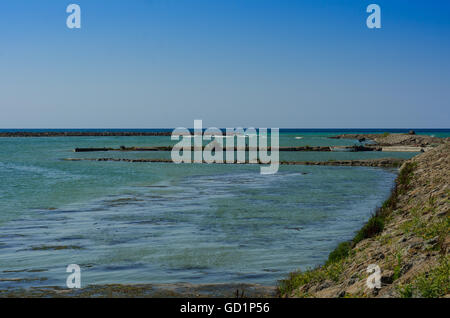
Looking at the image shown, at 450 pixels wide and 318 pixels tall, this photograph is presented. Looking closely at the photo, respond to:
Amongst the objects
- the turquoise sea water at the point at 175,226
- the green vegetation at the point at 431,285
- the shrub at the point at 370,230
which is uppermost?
the green vegetation at the point at 431,285

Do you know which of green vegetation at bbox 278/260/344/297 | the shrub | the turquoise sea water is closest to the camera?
green vegetation at bbox 278/260/344/297

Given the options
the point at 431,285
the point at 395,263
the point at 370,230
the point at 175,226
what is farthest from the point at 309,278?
the point at 175,226

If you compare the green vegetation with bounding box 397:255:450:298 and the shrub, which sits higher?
the green vegetation with bounding box 397:255:450:298

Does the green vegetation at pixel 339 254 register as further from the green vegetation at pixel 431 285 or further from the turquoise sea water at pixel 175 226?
the green vegetation at pixel 431 285

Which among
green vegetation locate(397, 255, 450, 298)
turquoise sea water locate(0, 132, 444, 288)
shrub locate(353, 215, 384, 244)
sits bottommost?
turquoise sea water locate(0, 132, 444, 288)

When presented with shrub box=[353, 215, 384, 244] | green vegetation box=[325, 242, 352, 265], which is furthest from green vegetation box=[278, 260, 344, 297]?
shrub box=[353, 215, 384, 244]

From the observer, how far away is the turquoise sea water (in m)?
13.4

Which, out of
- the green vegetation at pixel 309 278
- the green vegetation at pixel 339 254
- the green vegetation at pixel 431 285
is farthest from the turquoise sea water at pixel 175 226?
the green vegetation at pixel 431 285

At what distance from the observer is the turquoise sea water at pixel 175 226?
44.0 ft

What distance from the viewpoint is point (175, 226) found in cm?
1955

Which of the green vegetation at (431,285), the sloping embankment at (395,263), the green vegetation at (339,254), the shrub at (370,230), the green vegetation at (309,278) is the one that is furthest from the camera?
the shrub at (370,230)

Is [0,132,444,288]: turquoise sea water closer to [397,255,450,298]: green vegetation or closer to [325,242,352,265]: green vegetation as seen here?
[325,242,352,265]: green vegetation

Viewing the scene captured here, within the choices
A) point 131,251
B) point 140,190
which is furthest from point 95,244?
point 140,190

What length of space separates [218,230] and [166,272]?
582cm
